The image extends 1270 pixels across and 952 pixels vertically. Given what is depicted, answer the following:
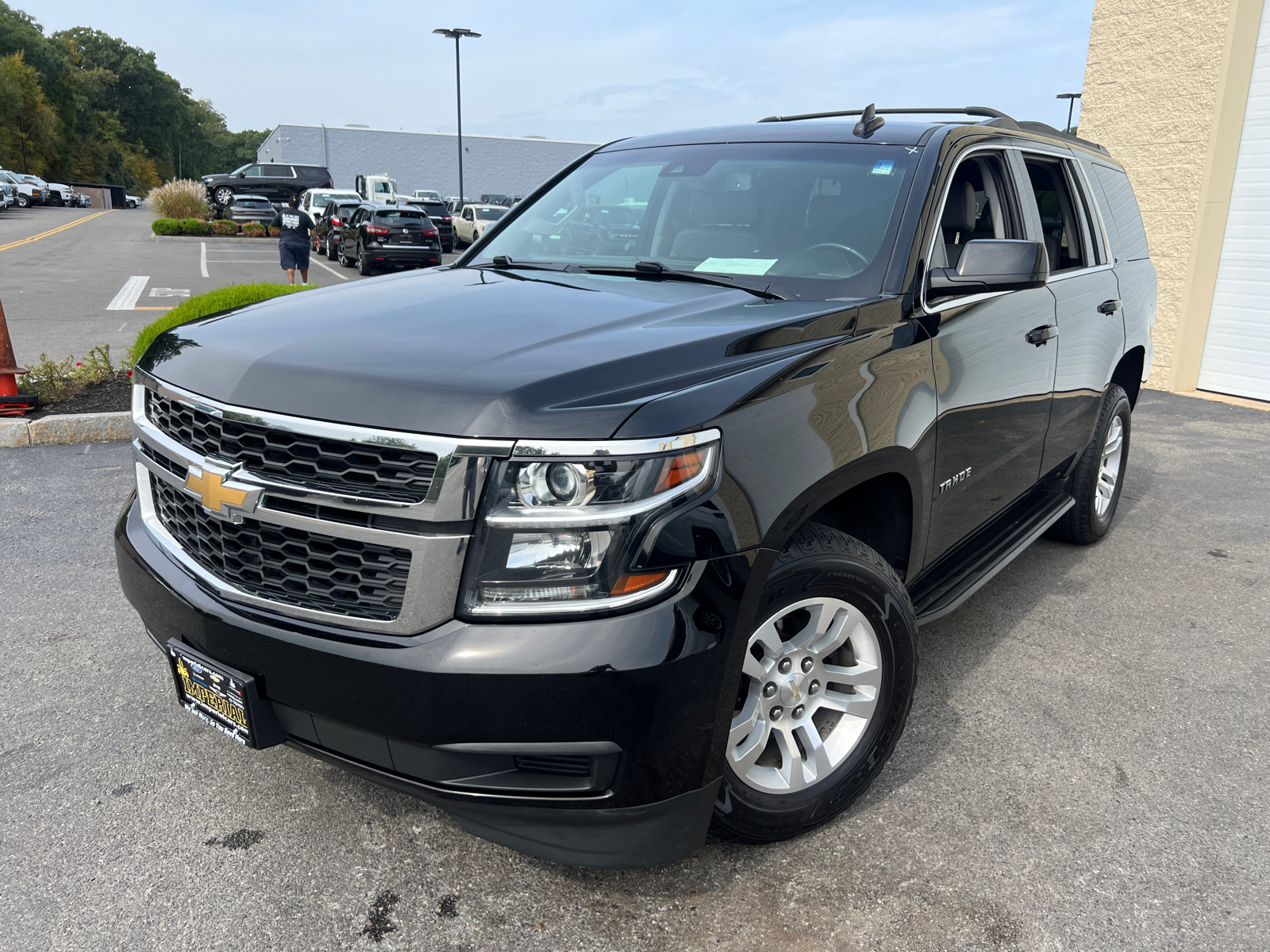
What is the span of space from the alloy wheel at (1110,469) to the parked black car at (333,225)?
2168 cm

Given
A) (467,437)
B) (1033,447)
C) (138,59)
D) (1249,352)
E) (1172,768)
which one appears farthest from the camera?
(138,59)

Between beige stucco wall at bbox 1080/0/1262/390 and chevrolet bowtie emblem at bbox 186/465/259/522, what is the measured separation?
1096 centimetres

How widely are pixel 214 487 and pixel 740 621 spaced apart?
4.06 ft

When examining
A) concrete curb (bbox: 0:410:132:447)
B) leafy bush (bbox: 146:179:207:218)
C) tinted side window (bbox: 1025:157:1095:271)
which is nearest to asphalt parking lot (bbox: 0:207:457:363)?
leafy bush (bbox: 146:179:207:218)

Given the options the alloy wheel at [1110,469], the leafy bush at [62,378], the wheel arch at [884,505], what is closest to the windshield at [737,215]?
the wheel arch at [884,505]

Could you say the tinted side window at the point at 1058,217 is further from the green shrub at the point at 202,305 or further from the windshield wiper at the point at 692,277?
the green shrub at the point at 202,305

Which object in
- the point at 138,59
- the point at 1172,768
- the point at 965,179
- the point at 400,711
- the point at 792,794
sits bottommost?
the point at 1172,768

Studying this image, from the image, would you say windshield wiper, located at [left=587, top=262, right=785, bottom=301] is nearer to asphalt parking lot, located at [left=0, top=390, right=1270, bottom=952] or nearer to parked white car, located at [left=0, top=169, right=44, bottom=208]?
asphalt parking lot, located at [left=0, top=390, right=1270, bottom=952]

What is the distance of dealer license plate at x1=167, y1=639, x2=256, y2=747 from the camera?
2.12m

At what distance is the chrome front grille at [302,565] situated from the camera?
1936 mm

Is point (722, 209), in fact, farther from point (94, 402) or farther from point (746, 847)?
point (94, 402)

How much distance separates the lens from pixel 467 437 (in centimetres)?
184

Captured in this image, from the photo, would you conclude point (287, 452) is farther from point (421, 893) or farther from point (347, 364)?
point (421, 893)

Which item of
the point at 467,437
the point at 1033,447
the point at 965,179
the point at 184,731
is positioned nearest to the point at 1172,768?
the point at 1033,447
